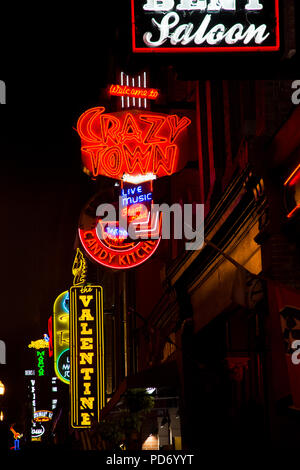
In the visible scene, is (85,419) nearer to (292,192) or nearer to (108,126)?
(108,126)

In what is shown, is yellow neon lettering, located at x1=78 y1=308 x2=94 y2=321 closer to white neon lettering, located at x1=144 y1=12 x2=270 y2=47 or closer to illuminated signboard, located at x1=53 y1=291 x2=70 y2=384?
illuminated signboard, located at x1=53 y1=291 x2=70 y2=384

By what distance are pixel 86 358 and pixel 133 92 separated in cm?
994

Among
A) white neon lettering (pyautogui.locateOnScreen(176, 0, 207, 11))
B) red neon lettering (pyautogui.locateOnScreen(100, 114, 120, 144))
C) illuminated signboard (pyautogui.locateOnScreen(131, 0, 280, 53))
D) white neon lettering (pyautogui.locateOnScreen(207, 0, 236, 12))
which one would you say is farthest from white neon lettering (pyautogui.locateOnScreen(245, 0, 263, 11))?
red neon lettering (pyautogui.locateOnScreen(100, 114, 120, 144))

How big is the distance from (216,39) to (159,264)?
1558 centimetres

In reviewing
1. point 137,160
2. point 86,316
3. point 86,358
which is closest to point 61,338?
point 86,316

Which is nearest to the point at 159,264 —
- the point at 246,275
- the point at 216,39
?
the point at 246,275

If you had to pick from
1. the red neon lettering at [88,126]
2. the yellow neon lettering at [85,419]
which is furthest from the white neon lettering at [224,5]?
the yellow neon lettering at [85,419]

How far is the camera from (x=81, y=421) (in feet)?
89.8

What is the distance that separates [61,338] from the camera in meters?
38.3

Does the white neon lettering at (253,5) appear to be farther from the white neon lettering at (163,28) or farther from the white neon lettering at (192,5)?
the white neon lettering at (163,28)

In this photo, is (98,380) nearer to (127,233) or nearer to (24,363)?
(127,233)

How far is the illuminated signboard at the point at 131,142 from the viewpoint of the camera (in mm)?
19422

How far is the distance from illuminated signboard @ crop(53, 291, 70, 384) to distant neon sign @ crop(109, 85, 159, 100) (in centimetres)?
1646

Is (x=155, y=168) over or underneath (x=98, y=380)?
over
